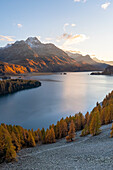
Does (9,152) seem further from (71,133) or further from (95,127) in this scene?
(95,127)

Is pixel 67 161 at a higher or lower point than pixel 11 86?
lower

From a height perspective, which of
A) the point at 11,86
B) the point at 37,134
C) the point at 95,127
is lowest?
the point at 37,134

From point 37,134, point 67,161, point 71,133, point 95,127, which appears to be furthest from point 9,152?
point 95,127

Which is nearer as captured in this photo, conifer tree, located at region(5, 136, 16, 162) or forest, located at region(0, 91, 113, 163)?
conifer tree, located at region(5, 136, 16, 162)

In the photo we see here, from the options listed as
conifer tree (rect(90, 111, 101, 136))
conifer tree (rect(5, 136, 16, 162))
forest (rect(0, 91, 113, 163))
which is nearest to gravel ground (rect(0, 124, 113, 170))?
conifer tree (rect(5, 136, 16, 162))

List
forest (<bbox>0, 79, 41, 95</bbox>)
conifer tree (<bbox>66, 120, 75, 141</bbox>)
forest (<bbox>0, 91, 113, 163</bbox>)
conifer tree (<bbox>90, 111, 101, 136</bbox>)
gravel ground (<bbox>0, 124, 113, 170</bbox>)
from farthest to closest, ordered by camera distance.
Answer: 1. forest (<bbox>0, 79, 41, 95</bbox>)
2. conifer tree (<bbox>90, 111, 101, 136</bbox>)
3. conifer tree (<bbox>66, 120, 75, 141</bbox>)
4. forest (<bbox>0, 91, 113, 163</bbox>)
5. gravel ground (<bbox>0, 124, 113, 170</bbox>)

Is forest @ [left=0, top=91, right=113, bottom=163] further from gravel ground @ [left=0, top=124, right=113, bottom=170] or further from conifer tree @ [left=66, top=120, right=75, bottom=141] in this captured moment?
gravel ground @ [left=0, top=124, right=113, bottom=170]

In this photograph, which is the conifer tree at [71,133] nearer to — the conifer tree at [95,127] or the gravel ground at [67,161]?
the conifer tree at [95,127]

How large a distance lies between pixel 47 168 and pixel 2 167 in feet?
23.4

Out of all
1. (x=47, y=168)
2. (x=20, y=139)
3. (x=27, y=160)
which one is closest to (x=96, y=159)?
(x=47, y=168)

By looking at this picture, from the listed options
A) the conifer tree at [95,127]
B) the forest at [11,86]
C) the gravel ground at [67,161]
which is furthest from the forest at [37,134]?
the forest at [11,86]

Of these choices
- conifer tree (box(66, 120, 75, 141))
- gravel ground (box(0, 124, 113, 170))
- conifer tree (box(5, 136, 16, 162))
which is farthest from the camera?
conifer tree (box(66, 120, 75, 141))

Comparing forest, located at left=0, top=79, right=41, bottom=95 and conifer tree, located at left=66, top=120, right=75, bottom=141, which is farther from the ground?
forest, located at left=0, top=79, right=41, bottom=95

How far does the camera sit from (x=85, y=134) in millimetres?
30453
